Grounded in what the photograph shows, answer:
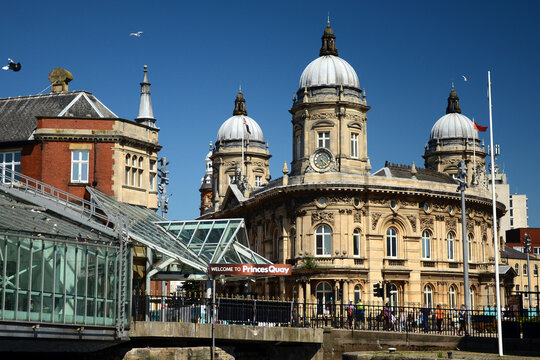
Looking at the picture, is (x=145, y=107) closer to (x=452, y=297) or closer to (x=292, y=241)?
(x=292, y=241)

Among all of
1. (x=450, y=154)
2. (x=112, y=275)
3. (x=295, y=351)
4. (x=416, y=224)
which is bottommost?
(x=295, y=351)

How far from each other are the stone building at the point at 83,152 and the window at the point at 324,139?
18.6 metres

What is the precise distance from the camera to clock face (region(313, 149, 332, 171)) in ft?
220

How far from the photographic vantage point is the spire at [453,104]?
3689 inches

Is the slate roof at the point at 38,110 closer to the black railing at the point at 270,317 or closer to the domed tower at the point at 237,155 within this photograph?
the black railing at the point at 270,317

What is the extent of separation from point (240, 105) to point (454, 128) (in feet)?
85.0

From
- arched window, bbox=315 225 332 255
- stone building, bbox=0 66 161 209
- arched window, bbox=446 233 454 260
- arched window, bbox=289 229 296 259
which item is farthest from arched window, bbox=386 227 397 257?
stone building, bbox=0 66 161 209

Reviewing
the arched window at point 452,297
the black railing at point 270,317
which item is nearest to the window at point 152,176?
the black railing at point 270,317

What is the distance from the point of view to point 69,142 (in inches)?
2014

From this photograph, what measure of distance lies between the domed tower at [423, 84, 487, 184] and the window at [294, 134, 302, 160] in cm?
2366

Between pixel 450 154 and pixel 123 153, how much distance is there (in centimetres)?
4724

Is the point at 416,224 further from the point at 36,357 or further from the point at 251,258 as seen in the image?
the point at 36,357

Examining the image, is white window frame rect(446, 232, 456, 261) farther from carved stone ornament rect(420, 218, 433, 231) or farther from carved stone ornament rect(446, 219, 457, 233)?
carved stone ornament rect(420, 218, 433, 231)

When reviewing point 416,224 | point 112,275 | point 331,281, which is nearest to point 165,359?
point 112,275
